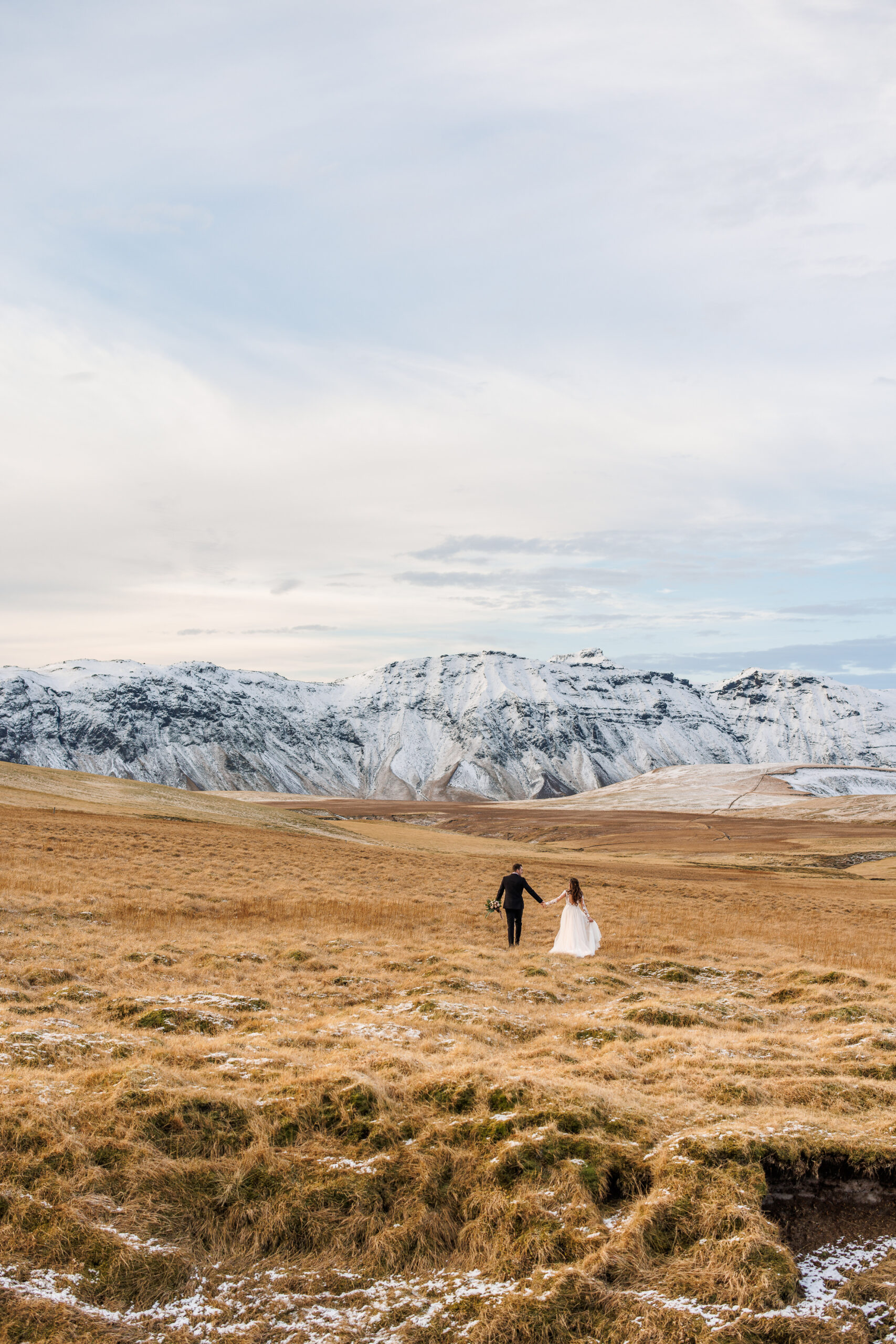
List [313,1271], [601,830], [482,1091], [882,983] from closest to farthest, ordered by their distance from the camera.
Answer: [313,1271]
[482,1091]
[882,983]
[601,830]

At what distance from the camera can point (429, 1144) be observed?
9.38m

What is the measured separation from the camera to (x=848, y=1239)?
26.9ft

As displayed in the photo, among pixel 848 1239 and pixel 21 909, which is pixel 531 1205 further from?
pixel 21 909

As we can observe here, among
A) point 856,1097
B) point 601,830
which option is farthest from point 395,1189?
point 601,830

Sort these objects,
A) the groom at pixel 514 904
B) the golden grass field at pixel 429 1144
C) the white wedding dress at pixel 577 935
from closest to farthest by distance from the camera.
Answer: the golden grass field at pixel 429 1144 < the white wedding dress at pixel 577 935 < the groom at pixel 514 904

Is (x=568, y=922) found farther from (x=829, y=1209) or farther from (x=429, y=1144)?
(x=829, y=1209)

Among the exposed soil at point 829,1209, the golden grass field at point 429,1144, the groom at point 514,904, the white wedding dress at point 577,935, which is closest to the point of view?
the golden grass field at point 429,1144

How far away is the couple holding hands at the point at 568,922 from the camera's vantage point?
2317cm

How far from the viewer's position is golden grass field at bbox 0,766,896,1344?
717 cm

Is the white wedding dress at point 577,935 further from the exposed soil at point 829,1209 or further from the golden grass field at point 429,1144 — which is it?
the exposed soil at point 829,1209

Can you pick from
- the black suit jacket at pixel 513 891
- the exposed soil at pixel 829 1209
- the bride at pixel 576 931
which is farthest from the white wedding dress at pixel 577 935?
the exposed soil at pixel 829 1209

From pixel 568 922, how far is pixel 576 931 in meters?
0.33

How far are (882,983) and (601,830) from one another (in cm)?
14368

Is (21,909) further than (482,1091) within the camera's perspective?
Yes
